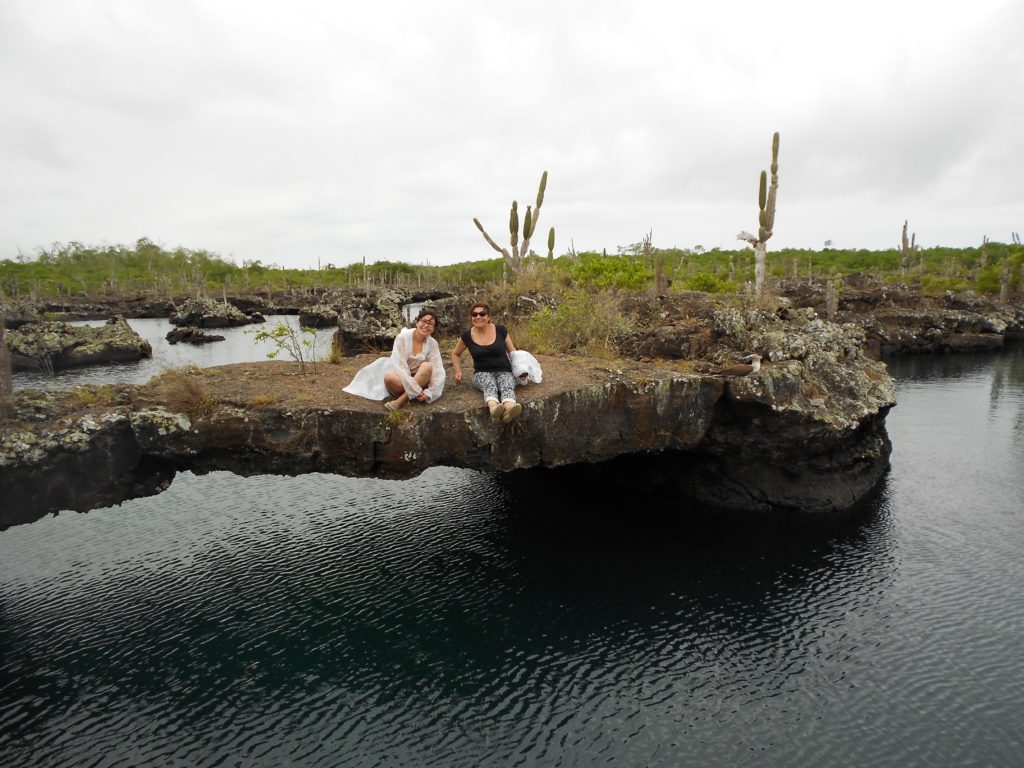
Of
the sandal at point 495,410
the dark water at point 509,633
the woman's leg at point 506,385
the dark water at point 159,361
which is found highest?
the woman's leg at point 506,385

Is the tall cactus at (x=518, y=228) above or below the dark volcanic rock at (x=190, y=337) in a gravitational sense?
above

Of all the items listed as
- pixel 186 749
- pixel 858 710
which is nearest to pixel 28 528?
pixel 186 749

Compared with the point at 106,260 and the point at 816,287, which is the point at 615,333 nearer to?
the point at 816,287

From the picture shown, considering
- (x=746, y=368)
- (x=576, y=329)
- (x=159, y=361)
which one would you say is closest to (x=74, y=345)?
(x=159, y=361)

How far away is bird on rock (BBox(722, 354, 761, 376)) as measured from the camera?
1143cm

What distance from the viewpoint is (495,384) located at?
9758 millimetres

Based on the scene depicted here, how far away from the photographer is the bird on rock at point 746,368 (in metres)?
11.4

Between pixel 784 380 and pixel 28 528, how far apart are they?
613 inches

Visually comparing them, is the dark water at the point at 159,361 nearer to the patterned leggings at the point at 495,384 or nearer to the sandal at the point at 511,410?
A: the patterned leggings at the point at 495,384

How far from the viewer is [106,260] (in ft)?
362

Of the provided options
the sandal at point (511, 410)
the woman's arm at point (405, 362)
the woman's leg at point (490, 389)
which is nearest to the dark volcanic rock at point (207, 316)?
the woman's arm at point (405, 362)

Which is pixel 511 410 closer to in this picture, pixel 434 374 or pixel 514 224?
pixel 434 374

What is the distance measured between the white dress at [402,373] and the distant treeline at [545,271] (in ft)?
41.8

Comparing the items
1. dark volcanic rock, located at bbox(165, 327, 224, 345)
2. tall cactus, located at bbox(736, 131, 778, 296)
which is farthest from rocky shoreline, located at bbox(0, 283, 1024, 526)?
dark volcanic rock, located at bbox(165, 327, 224, 345)
